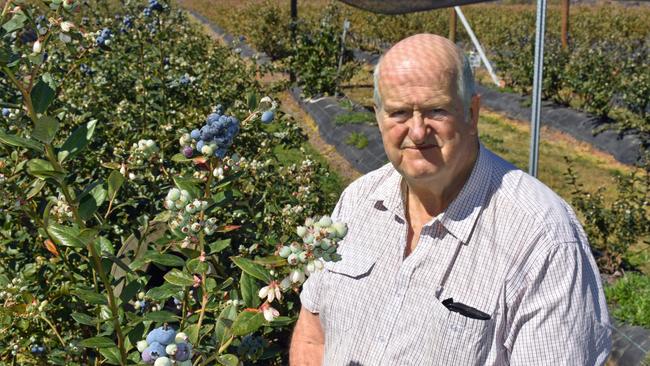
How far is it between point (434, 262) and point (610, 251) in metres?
3.28

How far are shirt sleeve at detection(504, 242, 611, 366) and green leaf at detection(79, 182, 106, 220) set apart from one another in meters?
0.82

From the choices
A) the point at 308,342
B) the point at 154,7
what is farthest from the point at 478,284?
the point at 154,7

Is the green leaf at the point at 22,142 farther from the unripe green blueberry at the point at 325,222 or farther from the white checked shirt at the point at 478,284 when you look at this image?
A: the white checked shirt at the point at 478,284

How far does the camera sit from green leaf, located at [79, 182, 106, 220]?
1204 millimetres

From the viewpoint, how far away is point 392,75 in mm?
1453

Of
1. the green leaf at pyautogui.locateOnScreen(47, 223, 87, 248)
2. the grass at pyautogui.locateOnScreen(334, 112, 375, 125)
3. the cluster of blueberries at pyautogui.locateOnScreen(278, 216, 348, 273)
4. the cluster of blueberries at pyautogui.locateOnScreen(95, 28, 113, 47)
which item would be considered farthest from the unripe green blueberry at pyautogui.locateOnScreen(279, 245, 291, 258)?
the grass at pyautogui.locateOnScreen(334, 112, 375, 125)

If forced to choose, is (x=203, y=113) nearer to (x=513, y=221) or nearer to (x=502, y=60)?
(x=513, y=221)

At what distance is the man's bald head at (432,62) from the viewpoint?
1.41 m

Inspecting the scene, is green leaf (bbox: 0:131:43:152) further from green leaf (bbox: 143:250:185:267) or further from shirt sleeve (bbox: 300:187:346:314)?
shirt sleeve (bbox: 300:187:346:314)

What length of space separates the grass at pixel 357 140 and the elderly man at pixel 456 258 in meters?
4.85

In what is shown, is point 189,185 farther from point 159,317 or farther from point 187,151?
point 159,317

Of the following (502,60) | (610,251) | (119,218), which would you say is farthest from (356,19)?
(119,218)

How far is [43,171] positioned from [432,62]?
77 cm

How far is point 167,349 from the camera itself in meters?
0.93
